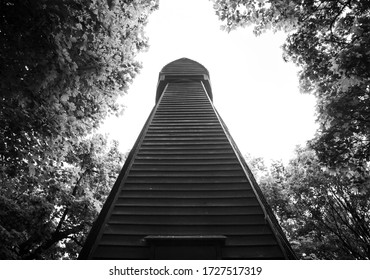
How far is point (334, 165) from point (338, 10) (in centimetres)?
360

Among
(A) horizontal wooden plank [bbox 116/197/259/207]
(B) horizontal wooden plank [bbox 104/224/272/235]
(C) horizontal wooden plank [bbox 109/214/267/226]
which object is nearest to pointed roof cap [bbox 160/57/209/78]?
(A) horizontal wooden plank [bbox 116/197/259/207]

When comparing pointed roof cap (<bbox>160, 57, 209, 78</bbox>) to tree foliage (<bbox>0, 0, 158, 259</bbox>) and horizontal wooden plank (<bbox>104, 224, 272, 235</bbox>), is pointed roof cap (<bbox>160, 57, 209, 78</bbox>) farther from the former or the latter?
horizontal wooden plank (<bbox>104, 224, 272, 235</bbox>)

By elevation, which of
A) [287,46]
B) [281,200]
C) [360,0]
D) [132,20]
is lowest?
[360,0]

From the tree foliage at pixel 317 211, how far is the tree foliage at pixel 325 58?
5.23 metres

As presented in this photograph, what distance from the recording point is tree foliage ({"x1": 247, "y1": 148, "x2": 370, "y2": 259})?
38.9 feet

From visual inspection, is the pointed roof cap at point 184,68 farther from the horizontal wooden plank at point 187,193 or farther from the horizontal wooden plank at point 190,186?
the horizontal wooden plank at point 187,193

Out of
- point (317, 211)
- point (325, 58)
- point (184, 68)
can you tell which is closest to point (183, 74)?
point (184, 68)

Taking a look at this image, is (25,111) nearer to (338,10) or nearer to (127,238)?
(127,238)

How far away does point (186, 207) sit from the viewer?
14.6 feet

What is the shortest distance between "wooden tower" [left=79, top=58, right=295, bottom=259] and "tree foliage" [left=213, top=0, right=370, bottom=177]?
7.49ft

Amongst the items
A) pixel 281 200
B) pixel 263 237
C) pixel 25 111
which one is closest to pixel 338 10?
pixel 263 237

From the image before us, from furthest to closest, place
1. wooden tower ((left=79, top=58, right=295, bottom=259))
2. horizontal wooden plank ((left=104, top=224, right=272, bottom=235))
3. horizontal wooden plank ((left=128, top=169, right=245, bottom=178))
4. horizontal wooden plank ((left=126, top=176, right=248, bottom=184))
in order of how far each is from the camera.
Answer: horizontal wooden plank ((left=128, top=169, right=245, bottom=178)) < horizontal wooden plank ((left=126, top=176, right=248, bottom=184)) < horizontal wooden plank ((left=104, top=224, right=272, bottom=235)) < wooden tower ((left=79, top=58, right=295, bottom=259))

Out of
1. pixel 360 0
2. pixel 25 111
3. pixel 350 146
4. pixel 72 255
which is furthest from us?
pixel 72 255

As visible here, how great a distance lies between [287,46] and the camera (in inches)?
246
